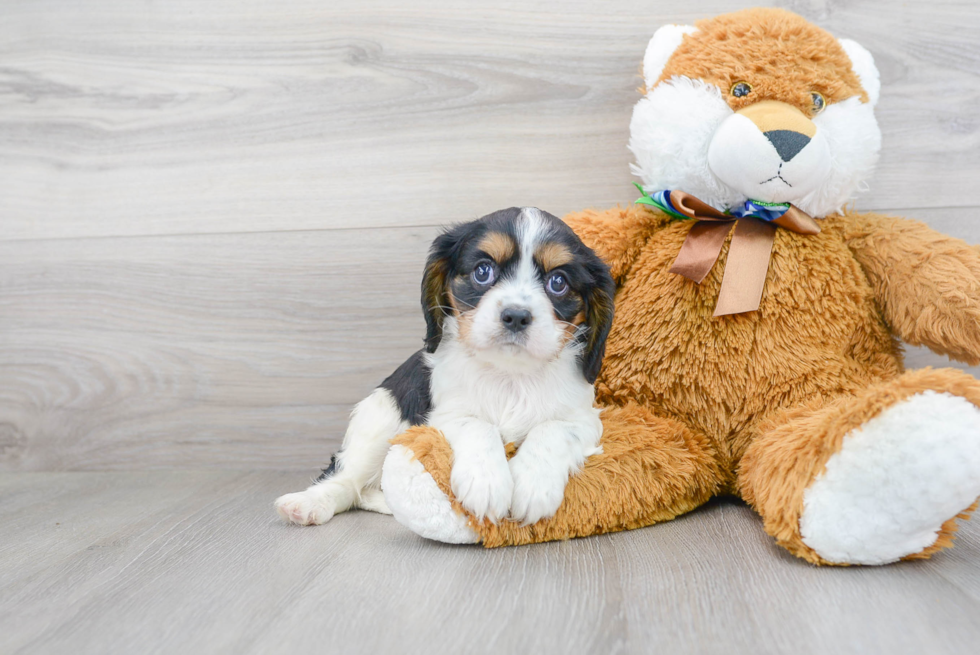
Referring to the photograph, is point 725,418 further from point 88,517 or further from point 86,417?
point 86,417

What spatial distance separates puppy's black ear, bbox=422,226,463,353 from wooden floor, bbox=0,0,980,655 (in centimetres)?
50

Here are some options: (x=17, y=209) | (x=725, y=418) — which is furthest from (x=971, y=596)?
(x=17, y=209)

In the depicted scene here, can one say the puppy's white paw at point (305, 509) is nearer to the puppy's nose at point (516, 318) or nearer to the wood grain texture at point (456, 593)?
the wood grain texture at point (456, 593)

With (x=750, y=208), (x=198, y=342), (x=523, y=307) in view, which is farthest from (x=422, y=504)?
(x=198, y=342)

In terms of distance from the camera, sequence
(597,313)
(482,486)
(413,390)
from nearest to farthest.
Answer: (482,486) → (597,313) → (413,390)

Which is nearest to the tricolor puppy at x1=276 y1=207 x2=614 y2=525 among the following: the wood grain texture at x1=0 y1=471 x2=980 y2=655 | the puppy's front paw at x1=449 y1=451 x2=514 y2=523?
the puppy's front paw at x1=449 y1=451 x2=514 y2=523

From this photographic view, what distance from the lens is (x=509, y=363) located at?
1587 mm

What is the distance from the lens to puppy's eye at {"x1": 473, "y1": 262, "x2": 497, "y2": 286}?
156cm

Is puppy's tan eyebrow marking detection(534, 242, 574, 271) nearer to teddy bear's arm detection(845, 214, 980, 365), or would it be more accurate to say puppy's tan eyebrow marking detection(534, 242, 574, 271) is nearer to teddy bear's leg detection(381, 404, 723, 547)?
teddy bear's leg detection(381, 404, 723, 547)

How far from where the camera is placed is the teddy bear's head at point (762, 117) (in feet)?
5.19

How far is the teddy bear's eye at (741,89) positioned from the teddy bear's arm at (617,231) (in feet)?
1.08

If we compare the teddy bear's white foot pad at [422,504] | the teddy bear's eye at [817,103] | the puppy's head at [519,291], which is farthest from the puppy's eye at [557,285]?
the teddy bear's eye at [817,103]

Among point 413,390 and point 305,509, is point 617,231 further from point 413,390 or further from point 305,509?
point 305,509

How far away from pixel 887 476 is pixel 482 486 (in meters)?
0.70
